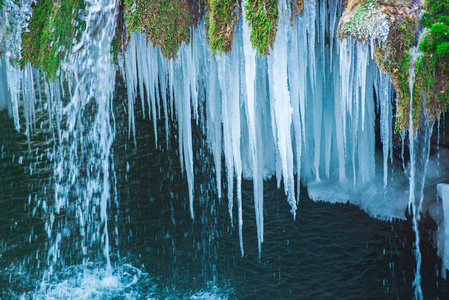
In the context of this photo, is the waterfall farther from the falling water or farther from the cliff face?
the cliff face

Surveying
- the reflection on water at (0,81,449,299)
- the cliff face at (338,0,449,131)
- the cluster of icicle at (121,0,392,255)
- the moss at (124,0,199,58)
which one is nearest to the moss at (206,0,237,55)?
the cluster of icicle at (121,0,392,255)

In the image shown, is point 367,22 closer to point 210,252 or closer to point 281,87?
point 281,87

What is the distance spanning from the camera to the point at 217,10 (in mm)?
4574

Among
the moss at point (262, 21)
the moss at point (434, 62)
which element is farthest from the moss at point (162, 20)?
the moss at point (434, 62)

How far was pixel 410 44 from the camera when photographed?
4004 mm

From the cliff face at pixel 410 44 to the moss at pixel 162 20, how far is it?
183cm

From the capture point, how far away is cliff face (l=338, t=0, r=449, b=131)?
391cm

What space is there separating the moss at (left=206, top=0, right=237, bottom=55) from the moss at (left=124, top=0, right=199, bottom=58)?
0.37 metres

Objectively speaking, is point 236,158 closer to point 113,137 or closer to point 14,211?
point 14,211

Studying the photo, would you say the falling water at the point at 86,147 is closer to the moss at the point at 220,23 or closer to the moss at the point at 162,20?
the moss at the point at 162,20

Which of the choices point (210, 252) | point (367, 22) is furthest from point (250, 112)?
point (210, 252)

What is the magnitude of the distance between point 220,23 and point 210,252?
395 centimetres

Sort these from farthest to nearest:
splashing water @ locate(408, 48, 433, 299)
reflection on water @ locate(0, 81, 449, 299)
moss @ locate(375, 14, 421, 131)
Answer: reflection on water @ locate(0, 81, 449, 299), splashing water @ locate(408, 48, 433, 299), moss @ locate(375, 14, 421, 131)

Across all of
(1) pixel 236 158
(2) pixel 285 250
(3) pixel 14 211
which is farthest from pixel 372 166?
(3) pixel 14 211
